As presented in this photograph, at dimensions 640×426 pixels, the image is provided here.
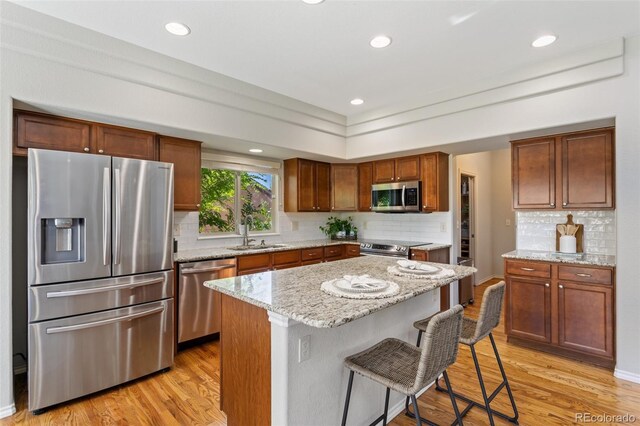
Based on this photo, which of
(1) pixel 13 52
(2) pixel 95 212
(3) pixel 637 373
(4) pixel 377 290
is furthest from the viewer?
(3) pixel 637 373

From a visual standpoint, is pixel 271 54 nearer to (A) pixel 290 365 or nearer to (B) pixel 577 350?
(A) pixel 290 365

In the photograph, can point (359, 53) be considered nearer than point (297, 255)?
Yes

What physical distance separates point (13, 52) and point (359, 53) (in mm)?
2565

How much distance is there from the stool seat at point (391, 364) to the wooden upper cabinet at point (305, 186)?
320cm

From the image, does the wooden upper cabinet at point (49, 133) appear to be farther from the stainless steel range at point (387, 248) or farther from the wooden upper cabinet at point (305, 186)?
the stainless steel range at point (387, 248)

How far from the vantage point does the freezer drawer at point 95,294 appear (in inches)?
88.9

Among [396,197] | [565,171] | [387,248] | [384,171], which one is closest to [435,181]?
[396,197]

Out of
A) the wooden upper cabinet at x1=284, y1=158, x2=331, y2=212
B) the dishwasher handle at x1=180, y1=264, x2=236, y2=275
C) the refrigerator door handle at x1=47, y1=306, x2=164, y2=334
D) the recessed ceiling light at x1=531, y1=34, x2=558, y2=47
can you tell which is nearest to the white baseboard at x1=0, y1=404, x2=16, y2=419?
the refrigerator door handle at x1=47, y1=306, x2=164, y2=334

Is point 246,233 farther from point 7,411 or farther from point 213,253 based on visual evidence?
point 7,411

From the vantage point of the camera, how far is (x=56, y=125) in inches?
100

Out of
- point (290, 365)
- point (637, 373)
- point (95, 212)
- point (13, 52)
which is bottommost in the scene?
point (637, 373)

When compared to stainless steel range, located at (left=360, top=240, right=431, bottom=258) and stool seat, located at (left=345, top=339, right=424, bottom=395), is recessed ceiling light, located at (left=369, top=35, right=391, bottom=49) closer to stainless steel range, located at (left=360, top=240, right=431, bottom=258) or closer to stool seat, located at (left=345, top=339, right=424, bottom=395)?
stool seat, located at (left=345, top=339, right=424, bottom=395)

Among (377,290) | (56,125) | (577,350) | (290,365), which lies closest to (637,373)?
(577,350)

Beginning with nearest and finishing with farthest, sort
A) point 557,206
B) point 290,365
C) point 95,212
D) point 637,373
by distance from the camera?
point 290,365 < point 95,212 < point 637,373 < point 557,206
